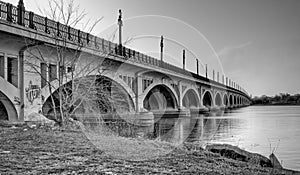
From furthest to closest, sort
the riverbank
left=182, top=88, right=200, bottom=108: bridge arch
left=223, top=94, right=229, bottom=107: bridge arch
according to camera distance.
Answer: left=223, top=94, right=229, bottom=107: bridge arch → left=182, top=88, right=200, bottom=108: bridge arch → the riverbank

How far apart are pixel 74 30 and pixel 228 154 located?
14389mm

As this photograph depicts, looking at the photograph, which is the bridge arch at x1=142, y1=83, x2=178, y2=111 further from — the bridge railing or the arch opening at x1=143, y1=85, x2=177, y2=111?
the bridge railing

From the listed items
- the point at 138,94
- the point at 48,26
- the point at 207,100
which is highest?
the point at 48,26

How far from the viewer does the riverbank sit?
632 centimetres

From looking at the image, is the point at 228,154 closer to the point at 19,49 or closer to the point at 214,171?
the point at 214,171

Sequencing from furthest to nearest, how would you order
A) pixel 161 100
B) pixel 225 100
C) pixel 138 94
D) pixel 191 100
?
pixel 225 100 → pixel 191 100 → pixel 161 100 → pixel 138 94

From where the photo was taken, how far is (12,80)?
17.9m

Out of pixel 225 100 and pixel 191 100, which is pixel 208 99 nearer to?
pixel 191 100

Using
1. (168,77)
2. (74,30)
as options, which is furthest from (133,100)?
(74,30)

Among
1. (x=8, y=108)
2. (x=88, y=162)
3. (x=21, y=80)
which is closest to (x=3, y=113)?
(x=8, y=108)

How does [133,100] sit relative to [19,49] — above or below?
below

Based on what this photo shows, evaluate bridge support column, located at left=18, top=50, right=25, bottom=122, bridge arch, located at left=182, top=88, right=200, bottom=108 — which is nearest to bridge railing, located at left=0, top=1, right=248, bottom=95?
bridge support column, located at left=18, top=50, right=25, bottom=122

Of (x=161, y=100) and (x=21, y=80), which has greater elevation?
(x=21, y=80)

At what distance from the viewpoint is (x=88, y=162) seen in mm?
7027
